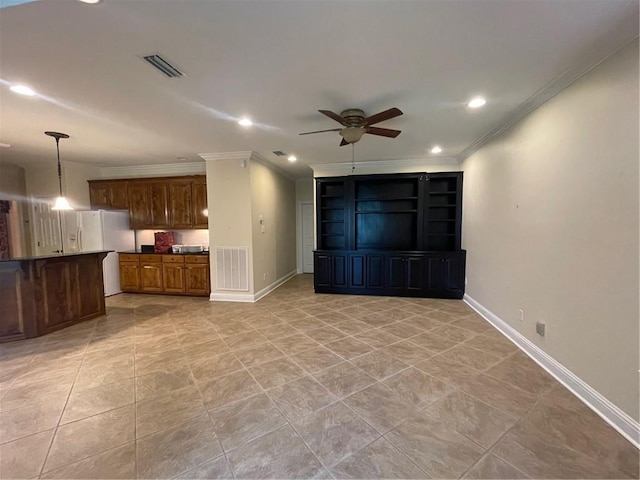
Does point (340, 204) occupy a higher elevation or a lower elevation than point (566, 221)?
higher

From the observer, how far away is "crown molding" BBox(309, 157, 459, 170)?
5.52 m

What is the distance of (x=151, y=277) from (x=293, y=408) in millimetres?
4735

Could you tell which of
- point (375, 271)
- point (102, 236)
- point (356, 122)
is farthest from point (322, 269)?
point (102, 236)

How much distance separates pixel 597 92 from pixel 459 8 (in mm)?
1380

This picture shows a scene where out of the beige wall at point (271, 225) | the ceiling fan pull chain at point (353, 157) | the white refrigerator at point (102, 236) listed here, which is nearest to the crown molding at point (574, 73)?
the ceiling fan pull chain at point (353, 157)

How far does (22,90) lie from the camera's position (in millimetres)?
2508

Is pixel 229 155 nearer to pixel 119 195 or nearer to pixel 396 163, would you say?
pixel 119 195

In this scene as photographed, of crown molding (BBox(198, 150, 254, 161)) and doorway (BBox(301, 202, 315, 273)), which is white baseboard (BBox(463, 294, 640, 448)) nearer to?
crown molding (BBox(198, 150, 254, 161))

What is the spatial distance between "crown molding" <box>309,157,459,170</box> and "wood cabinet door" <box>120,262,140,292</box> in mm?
4174

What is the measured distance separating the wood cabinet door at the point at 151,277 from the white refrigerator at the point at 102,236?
58 centimetres

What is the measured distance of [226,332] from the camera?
365cm

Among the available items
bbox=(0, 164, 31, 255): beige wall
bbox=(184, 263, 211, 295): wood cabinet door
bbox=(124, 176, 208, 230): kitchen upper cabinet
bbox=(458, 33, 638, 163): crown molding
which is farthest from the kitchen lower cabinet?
bbox=(458, 33, 638, 163): crown molding

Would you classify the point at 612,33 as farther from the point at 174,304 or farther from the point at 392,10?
the point at 174,304

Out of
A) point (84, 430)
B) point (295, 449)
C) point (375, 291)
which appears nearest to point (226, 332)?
point (84, 430)
